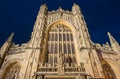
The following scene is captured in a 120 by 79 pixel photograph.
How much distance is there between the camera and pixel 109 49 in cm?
1983

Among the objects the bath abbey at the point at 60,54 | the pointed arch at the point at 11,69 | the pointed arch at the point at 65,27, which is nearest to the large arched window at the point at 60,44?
the bath abbey at the point at 60,54

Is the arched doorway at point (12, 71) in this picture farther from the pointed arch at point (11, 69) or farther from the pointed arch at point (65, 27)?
the pointed arch at point (65, 27)

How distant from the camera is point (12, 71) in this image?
53.8 feet

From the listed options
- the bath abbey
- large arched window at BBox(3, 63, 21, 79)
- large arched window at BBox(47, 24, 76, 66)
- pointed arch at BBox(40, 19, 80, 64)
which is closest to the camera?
the bath abbey

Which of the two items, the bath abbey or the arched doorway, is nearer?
the bath abbey

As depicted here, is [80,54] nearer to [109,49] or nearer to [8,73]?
[109,49]

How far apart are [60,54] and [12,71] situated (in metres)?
6.32

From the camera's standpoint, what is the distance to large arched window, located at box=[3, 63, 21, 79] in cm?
1576

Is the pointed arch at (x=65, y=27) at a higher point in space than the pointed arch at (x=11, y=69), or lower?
higher

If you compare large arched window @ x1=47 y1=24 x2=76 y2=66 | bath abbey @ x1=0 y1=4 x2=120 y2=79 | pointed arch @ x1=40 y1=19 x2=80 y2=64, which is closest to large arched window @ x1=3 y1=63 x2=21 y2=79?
bath abbey @ x1=0 y1=4 x2=120 y2=79

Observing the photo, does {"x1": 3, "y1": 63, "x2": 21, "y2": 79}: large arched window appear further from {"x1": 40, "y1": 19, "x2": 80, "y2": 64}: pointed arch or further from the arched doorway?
{"x1": 40, "y1": 19, "x2": 80, "y2": 64}: pointed arch

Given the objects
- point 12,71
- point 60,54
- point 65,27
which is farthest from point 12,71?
point 65,27

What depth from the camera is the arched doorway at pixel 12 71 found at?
51.8ft

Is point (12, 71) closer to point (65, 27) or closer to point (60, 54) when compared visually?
point (60, 54)
